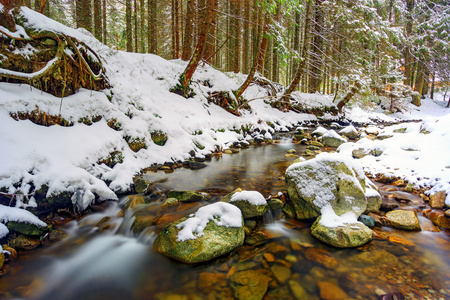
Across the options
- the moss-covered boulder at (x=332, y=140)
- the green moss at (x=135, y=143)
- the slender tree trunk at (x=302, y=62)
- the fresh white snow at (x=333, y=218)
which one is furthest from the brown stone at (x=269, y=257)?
the slender tree trunk at (x=302, y=62)

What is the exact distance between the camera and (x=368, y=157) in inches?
253

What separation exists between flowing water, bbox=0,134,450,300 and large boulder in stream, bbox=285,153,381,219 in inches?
15.2

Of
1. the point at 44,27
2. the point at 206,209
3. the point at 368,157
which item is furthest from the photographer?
the point at 368,157

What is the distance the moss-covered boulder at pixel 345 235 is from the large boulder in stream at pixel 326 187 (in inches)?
11.0

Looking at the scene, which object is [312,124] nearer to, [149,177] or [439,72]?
[149,177]

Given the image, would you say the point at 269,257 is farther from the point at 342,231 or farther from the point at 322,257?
the point at 342,231

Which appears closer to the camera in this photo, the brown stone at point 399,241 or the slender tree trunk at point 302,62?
the brown stone at point 399,241

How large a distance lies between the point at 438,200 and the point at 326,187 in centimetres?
217

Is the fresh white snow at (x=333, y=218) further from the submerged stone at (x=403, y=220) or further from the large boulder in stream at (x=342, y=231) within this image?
the submerged stone at (x=403, y=220)

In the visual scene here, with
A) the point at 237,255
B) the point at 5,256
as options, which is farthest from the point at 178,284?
the point at 5,256

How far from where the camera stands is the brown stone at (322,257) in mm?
2791

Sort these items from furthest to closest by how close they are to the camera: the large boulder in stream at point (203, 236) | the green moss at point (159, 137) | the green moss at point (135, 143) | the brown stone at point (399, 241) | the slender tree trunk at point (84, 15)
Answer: the slender tree trunk at point (84, 15) → the green moss at point (159, 137) → the green moss at point (135, 143) → the brown stone at point (399, 241) → the large boulder in stream at point (203, 236)

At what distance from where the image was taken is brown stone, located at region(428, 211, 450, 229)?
3455 millimetres

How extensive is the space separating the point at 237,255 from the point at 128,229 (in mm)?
1880
